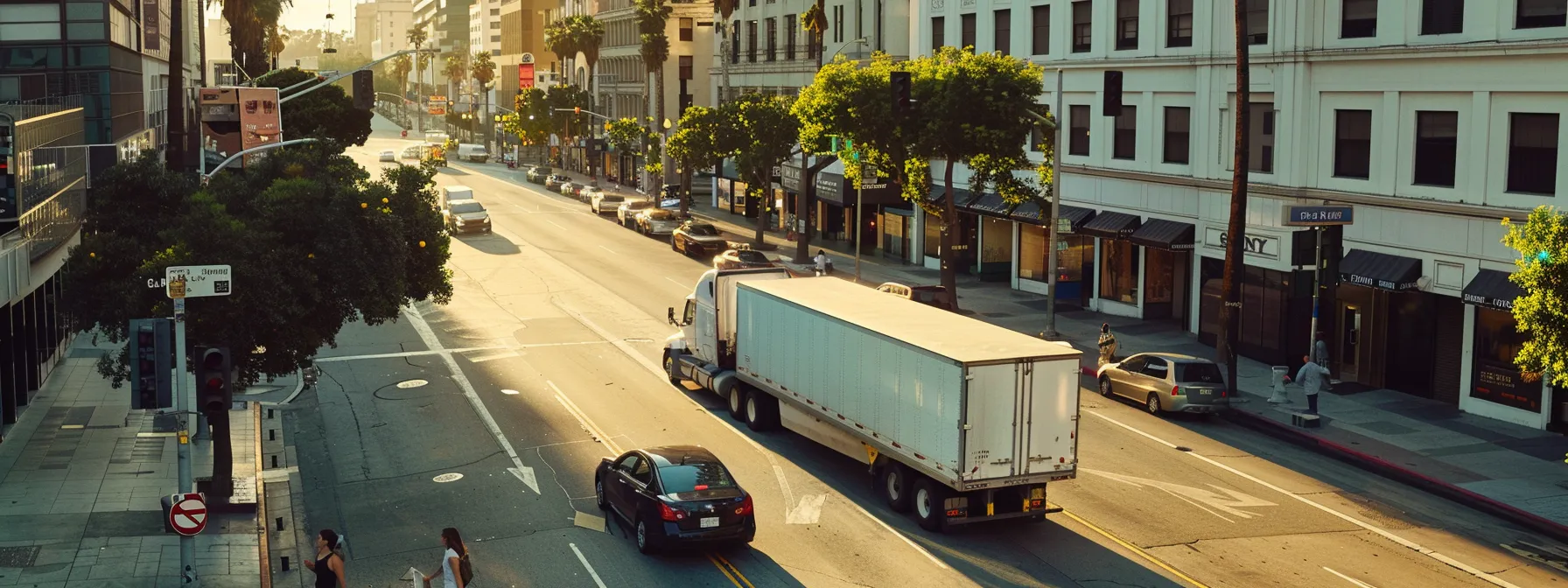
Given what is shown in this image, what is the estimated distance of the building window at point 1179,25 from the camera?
147 ft

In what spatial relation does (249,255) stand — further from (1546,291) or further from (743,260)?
(743,260)

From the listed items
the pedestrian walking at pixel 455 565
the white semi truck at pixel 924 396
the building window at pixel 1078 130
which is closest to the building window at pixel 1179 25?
the building window at pixel 1078 130

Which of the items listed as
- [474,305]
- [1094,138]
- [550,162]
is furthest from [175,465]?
[550,162]

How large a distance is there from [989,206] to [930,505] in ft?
110

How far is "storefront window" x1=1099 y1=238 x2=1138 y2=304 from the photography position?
4897 centimetres

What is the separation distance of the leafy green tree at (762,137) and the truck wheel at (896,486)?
134 ft

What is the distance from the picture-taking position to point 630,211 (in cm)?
7925

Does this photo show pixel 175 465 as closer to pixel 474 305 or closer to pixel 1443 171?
pixel 474 305

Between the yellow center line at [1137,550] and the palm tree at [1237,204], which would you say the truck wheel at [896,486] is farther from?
the palm tree at [1237,204]

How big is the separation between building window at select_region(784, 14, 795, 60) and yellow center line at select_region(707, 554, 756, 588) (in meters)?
60.0

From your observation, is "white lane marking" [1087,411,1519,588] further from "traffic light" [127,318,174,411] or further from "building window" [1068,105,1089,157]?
"building window" [1068,105,1089,157]

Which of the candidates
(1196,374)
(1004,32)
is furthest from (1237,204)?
(1004,32)

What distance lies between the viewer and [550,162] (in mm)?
149000

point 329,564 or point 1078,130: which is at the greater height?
point 1078,130
